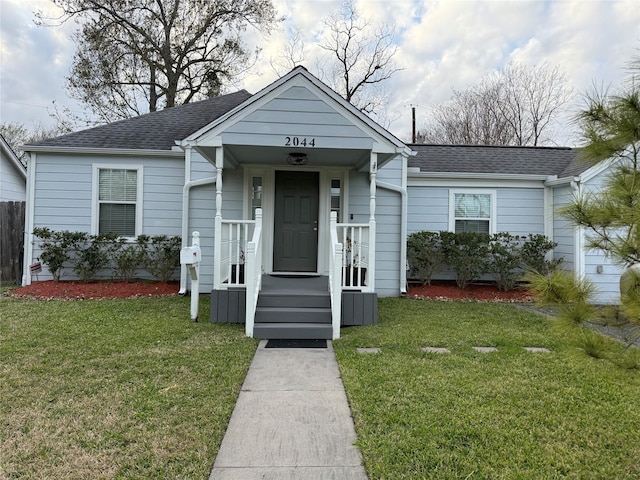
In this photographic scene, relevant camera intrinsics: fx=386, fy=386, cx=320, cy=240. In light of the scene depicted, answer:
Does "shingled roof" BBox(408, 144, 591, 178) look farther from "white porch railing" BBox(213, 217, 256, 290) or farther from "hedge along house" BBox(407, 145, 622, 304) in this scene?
"white porch railing" BBox(213, 217, 256, 290)

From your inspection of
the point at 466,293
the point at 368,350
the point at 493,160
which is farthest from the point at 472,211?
the point at 368,350

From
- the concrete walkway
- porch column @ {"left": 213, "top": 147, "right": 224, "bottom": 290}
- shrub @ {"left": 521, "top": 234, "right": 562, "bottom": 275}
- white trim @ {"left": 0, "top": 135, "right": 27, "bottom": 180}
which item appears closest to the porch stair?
porch column @ {"left": 213, "top": 147, "right": 224, "bottom": 290}

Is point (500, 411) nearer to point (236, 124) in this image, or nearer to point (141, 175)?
point (236, 124)

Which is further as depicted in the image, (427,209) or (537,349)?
(427,209)

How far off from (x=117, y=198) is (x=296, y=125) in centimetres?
476

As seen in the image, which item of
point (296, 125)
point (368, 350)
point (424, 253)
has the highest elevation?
point (296, 125)

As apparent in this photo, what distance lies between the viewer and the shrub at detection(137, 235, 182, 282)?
789cm

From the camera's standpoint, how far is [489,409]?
115 inches

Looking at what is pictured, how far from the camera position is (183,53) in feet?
51.2

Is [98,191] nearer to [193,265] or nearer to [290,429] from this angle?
[193,265]

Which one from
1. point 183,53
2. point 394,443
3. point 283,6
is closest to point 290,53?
point 283,6

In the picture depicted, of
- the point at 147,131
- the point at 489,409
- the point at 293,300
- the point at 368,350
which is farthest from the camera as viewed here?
the point at 147,131

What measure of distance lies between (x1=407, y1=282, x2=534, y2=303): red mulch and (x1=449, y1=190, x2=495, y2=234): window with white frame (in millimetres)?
1348

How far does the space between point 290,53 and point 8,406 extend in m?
18.0
